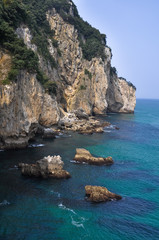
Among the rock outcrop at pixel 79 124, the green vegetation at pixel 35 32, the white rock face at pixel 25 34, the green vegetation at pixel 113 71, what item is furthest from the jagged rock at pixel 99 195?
the green vegetation at pixel 113 71

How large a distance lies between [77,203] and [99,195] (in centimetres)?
314

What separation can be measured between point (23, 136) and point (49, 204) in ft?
79.2

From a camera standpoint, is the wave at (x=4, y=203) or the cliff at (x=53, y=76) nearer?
the wave at (x=4, y=203)

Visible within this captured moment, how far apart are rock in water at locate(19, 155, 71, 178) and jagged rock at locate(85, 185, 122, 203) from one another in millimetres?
6490

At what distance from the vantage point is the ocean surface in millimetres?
24109

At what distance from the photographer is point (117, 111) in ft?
430

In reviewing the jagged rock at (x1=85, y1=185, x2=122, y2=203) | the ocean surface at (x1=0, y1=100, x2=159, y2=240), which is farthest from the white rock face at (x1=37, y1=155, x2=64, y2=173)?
the jagged rock at (x1=85, y1=185, x2=122, y2=203)

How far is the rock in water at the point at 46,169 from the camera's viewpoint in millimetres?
36594

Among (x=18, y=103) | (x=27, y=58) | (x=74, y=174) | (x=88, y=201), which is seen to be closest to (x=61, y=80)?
(x=27, y=58)

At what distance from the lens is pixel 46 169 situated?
122 feet

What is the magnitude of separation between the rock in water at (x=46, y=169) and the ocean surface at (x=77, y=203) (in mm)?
1195

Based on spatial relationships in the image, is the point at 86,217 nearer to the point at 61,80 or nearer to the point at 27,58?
the point at 27,58

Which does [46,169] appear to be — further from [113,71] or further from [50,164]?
[113,71]

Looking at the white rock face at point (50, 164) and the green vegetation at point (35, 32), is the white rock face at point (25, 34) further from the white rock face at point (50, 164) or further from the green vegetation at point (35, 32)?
the white rock face at point (50, 164)
